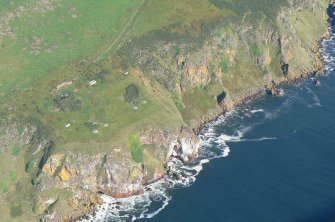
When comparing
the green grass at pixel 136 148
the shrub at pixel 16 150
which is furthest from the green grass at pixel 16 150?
the green grass at pixel 136 148

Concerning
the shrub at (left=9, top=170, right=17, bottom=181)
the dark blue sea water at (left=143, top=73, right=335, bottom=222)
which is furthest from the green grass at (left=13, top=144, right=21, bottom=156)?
the dark blue sea water at (left=143, top=73, right=335, bottom=222)

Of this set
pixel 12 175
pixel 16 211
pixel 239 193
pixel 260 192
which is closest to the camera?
pixel 16 211

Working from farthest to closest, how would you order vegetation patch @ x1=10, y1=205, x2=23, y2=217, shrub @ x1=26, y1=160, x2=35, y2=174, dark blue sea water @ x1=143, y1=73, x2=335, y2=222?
shrub @ x1=26, y1=160, x2=35, y2=174, vegetation patch @ x1=10, y1=205, x2=23, y2=217, dark blue sea water @ x1=143, y1=73, x2=335, y2=222

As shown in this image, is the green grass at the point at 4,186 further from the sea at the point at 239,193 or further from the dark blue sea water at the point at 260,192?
the dark blue sea water at the point at 260,192

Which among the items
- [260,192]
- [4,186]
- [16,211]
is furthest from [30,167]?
[260,192]

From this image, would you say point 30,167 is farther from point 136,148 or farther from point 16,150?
point 136,148

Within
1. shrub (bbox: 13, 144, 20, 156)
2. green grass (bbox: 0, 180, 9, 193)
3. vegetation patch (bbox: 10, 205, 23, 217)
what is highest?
shrub (bbox: 13, 144, 20, 156)

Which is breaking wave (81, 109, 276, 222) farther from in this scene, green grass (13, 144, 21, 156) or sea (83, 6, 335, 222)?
green grass (13, 144, 21, 156)

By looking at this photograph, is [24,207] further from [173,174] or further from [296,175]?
[296,175]
